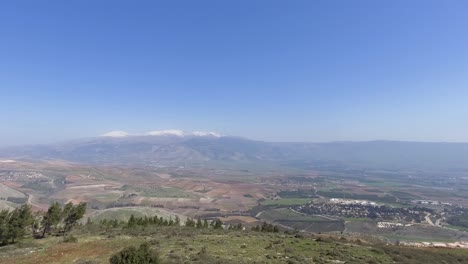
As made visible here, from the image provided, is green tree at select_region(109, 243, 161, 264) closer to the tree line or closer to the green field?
the tree line

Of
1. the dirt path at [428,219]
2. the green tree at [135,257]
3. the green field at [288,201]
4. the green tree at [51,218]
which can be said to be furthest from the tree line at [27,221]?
the green field at [288,201]

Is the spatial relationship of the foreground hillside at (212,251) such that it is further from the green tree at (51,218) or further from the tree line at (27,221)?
the green tree at (51,218)

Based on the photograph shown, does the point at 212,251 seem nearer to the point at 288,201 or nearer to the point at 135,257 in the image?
the point at 135,257

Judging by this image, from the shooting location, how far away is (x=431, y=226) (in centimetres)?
10944

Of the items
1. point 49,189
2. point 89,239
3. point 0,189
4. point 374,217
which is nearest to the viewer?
point 89,239

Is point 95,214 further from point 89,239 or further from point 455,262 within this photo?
point 455,262

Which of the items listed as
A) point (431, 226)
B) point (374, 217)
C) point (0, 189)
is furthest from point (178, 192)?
point (431, 226)

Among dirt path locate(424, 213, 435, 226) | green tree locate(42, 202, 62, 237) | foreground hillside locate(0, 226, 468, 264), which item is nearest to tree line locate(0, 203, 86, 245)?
green tree locate(42, 202, 62, 237)

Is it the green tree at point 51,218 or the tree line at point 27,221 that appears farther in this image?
the green tree at point 51,218

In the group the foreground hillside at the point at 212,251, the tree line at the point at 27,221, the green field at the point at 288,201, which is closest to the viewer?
the foreground hillside at the point at 212,251

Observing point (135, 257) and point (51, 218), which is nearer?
point (135, 257)

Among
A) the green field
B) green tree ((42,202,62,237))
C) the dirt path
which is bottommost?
the green field

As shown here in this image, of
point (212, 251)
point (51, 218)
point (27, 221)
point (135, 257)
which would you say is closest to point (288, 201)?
point (51, 218)

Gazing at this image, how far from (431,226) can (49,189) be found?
182036 mm
